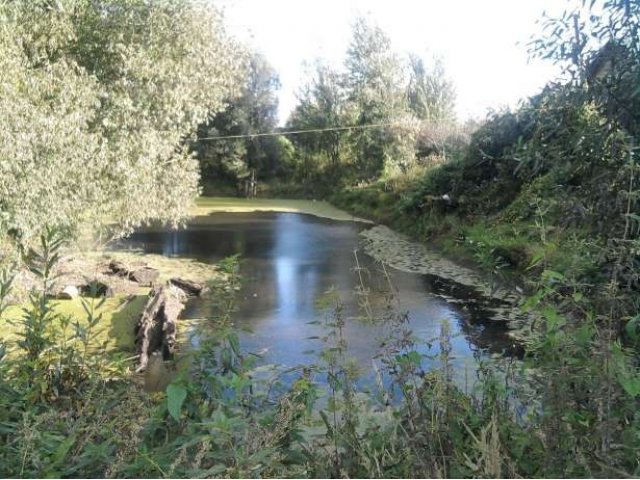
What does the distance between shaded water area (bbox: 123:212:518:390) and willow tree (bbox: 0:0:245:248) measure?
254cm

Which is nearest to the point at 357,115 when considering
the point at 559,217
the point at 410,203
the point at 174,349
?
the point at 410,203

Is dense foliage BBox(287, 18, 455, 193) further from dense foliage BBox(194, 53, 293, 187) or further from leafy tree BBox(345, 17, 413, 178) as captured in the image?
dense foliage BBox(194, 53, 293, 187)

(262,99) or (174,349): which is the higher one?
(262,99)

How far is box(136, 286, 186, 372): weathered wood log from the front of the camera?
6820 millimetres

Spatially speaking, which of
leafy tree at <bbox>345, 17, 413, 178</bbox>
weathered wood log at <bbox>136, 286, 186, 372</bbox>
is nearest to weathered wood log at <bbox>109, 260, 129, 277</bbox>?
weathered wood log at <bbox>136, 286, 186, 372</bbox>

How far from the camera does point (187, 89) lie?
10898mm

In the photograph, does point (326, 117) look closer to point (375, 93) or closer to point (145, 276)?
point (375, 93)

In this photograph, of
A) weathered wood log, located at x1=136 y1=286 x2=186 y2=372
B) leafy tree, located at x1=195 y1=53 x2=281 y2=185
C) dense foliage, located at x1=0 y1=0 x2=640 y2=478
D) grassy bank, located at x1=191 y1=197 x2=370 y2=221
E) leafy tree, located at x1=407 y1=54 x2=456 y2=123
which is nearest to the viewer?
dense foliage, located at x1=0 y1=0 x2=640 y2=478

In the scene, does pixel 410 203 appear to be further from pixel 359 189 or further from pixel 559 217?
pixel 559 217

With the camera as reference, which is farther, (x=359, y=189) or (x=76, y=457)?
(x=359, y=189)

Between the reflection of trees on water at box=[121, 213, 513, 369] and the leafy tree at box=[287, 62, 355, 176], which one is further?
the leafy tree at box=[287, 62, 355, 176]

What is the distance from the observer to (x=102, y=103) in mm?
10031

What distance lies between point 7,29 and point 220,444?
26.4 ft

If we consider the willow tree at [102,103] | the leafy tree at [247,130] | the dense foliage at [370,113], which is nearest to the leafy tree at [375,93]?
the dense foliage at [370,113]
